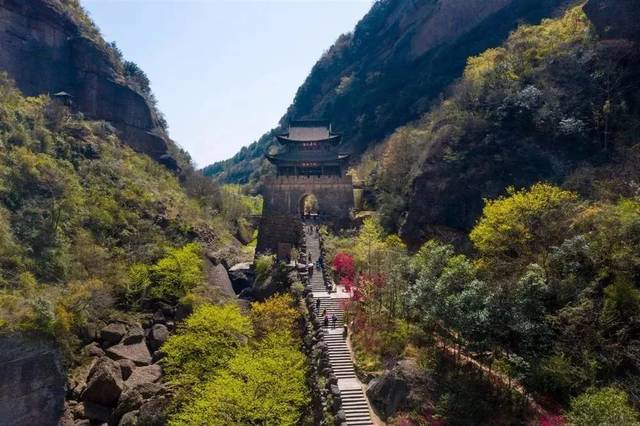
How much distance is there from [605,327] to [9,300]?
3063 centimetres

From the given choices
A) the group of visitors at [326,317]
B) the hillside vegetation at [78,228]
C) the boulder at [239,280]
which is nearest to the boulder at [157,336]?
the hillside vegetation at [78,228]

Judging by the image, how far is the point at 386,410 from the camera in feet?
71.6

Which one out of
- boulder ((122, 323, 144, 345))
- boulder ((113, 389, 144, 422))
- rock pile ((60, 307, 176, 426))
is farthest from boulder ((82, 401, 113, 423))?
boulder ((122, 323, 144, 345))

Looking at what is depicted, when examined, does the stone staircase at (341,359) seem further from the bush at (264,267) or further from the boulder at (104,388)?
the boulder at (104,388)

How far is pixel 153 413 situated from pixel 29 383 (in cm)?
798

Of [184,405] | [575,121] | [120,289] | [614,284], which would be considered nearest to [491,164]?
[575,121]

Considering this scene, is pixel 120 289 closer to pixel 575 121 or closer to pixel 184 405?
pixel 184 405

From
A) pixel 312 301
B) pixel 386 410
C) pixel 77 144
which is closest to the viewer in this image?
pixel 386 410

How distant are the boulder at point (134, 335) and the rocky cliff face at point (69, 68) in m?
36.8

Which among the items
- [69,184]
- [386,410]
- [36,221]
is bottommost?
[386,410]

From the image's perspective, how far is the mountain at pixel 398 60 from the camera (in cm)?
8619

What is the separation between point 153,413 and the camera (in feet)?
79.6

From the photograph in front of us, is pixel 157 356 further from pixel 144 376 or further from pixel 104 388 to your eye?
pixel 104 388

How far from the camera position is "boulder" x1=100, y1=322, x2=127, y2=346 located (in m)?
31.7
